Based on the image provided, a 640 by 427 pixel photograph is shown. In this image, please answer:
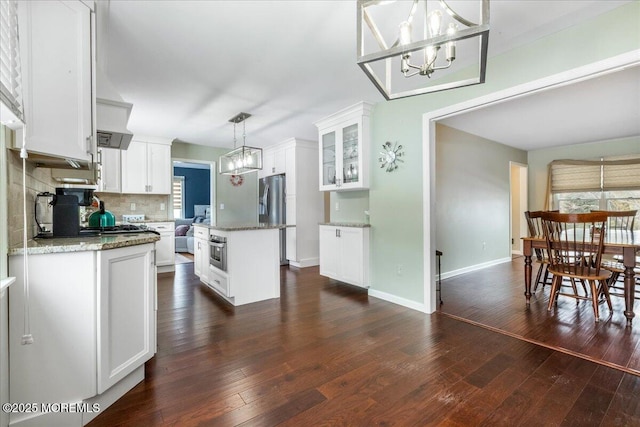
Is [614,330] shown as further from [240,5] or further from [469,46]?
[240,5]

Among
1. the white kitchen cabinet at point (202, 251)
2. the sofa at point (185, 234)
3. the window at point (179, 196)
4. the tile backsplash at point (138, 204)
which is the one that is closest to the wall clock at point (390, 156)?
the white kitchen cabinet at point (202, 251)

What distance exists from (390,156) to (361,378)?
95.8 inches

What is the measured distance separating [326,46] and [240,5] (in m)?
0.74

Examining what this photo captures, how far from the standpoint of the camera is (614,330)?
98.0 inches

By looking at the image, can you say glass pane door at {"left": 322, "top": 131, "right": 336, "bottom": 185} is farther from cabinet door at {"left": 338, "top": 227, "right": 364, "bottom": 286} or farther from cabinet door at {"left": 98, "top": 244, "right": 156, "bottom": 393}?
cabinet door at {"left": 98, "top": 244, "right": 156, "bottom": 393}

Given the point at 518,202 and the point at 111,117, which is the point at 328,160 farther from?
the point at 518,202

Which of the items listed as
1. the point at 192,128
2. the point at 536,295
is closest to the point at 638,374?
the point at 536,295

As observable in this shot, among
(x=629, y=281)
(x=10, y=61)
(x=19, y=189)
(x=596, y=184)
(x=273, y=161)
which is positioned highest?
(x=273, y=161)

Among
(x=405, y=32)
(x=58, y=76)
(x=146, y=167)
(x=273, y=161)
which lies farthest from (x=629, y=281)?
(x=146, y=167)

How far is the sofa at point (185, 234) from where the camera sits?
7332 millimetres

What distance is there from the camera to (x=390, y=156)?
344cm

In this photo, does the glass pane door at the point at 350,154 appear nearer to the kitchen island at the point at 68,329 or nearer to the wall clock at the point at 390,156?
the wall clock at the point at 390,156

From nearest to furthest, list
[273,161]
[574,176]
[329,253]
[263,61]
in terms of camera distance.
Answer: [263,61] → [329,253] → [574,176] → [273,161]

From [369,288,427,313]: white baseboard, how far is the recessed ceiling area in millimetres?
2074
